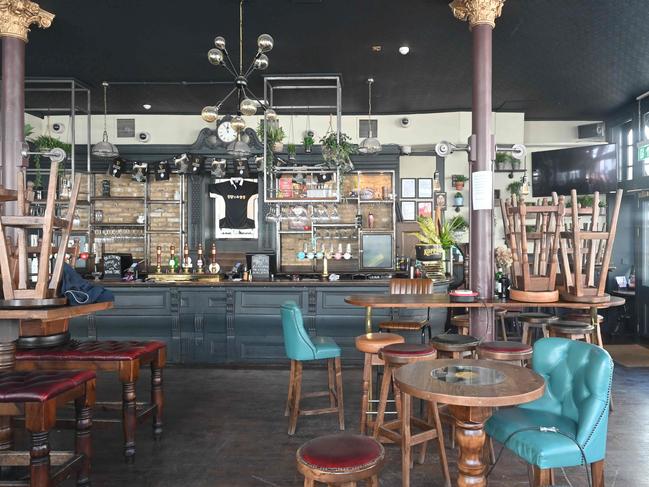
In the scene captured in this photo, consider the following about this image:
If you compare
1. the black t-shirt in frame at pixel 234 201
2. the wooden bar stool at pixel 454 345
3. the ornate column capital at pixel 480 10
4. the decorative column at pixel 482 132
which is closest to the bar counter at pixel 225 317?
the decorative column at pixel 482 132

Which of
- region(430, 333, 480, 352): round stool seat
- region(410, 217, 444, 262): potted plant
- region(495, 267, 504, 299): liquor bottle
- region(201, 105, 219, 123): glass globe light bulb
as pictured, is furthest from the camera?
region(410, 217, 444, 262): potted plant

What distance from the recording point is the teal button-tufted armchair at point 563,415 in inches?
84.8

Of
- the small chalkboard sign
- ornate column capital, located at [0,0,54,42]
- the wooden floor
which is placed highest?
ornate column capital, located at [0,0,54,42]

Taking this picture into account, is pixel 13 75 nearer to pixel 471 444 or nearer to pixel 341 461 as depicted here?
pixel 341 461


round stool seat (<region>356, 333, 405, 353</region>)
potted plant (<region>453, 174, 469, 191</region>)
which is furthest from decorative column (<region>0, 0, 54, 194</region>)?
potted plant (<region>453, 174, 469, 191</region>)

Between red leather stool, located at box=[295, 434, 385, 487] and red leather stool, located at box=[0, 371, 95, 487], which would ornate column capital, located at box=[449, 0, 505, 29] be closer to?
red leather stool, located at box=[295, 434, 385, 487]

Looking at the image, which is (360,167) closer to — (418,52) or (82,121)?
(418,52)

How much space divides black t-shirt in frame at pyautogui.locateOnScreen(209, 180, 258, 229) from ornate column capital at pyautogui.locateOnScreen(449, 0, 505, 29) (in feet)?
17.3

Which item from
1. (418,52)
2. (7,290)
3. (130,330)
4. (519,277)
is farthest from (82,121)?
(519,277)

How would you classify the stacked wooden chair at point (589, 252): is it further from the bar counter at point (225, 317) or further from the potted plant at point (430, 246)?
the bar counter at point (225, 317)

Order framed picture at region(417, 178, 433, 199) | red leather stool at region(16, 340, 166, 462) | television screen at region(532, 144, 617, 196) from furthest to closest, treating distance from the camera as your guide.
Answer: framed picture at region(417, 178, 433, 199), television screen at region(532, 144, 617, 196), red leather stool at region(16, 340, 166, 462)

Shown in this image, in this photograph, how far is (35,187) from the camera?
762cm

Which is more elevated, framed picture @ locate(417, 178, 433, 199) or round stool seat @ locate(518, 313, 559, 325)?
framed picture @ locate(417, 178, 433, 199)

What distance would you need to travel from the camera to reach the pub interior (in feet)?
8.93
